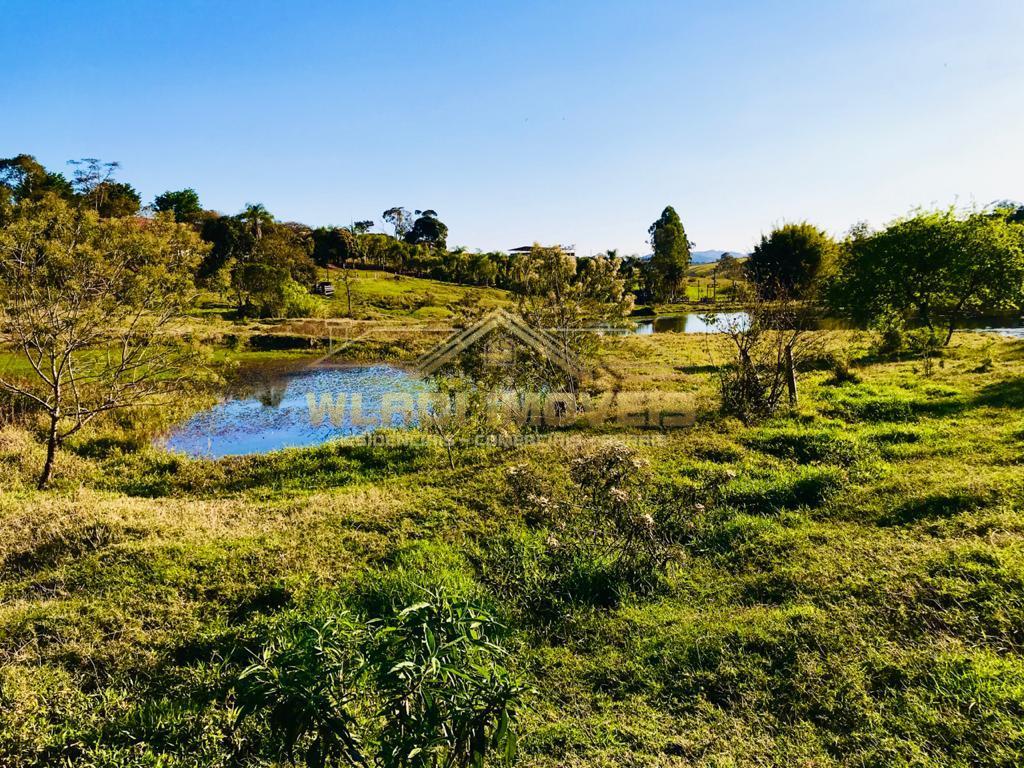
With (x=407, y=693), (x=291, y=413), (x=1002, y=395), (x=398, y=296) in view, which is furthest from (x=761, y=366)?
(x=398, y=296)

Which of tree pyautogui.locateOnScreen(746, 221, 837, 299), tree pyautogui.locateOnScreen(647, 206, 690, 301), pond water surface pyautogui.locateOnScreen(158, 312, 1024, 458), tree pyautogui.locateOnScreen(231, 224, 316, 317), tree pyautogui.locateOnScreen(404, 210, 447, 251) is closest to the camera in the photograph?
pond water surface pyautogui.locateOnScreen(158, 312, 1024, 458)

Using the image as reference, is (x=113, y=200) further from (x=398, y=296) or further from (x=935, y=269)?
(x=935, y=269)

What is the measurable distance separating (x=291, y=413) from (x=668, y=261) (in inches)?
2730

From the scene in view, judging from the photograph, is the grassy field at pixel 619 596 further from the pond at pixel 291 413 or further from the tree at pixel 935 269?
the tree at pixel 935 269

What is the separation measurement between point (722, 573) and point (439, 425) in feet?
32.1

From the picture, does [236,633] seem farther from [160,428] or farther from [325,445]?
[160,428]

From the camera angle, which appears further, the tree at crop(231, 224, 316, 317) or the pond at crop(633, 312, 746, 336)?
the pond at crop(633, 312, 746, 336)

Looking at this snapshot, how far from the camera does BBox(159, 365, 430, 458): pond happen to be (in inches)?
771

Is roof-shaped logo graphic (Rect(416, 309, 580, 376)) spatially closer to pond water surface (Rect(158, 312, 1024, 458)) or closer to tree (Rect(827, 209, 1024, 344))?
pond water surface (Rect(158, 312, 1024, 458))

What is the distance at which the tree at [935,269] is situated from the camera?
88.9 ft

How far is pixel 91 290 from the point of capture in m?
14.3

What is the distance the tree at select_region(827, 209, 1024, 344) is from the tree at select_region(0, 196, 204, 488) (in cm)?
3366

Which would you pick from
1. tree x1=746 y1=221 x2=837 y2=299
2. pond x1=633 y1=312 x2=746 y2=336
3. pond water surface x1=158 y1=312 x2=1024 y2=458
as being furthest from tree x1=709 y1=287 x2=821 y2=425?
tree x1=746 y1=221 x2=837 y2=299

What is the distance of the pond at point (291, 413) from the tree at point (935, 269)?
26.1 m
